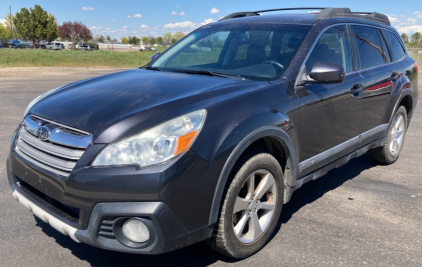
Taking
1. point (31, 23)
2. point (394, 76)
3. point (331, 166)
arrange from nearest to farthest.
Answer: point (331, 166) → point (394, 76) → point (31, 23)

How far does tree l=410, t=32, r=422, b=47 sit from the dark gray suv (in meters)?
51.5

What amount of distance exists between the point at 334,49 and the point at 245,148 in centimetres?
178

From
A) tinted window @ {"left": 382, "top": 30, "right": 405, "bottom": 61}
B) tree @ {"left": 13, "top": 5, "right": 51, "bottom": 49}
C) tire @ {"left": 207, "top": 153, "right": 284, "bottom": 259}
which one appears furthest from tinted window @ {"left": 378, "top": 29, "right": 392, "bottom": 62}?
tree @ {"left": 13, "top": 5, "right": 51, "bottom": 49}

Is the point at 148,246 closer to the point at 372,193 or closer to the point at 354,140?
the point at 354,140

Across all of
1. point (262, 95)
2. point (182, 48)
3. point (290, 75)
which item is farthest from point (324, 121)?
point (182, 48)

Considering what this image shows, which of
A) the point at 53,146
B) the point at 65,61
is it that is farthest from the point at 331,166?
the point at 65,61

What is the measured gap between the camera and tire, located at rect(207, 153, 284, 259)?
2729 mm

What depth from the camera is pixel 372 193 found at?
4457mm

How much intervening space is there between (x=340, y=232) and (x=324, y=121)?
97 centimetres

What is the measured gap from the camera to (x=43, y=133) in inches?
108

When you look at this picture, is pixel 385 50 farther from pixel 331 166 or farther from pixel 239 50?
pixel 239 50

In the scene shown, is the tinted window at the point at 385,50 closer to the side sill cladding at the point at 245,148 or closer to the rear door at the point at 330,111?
the rear door at the point at 330,111

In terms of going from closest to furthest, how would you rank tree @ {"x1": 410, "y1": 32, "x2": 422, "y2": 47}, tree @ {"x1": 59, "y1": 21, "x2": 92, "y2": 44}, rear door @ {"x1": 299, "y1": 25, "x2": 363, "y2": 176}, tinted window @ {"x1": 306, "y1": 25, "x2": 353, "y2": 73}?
rear door @ {"x1": 299, "y1": 25, "x2": 363, "y2": 176}, tinted window @ {"x1": 306, "y1": 25, "x2": 353, "y2": 73}, tree @ {"x1": 410, "y1": 32, "x2": 422, "y2": 47}, tree @ {"x1": 59, "y1": 21, "x2": 92, "y2": 44}

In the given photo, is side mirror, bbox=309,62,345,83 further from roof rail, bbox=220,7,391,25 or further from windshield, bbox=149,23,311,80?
roof rail, bbox=220,7,391,25
